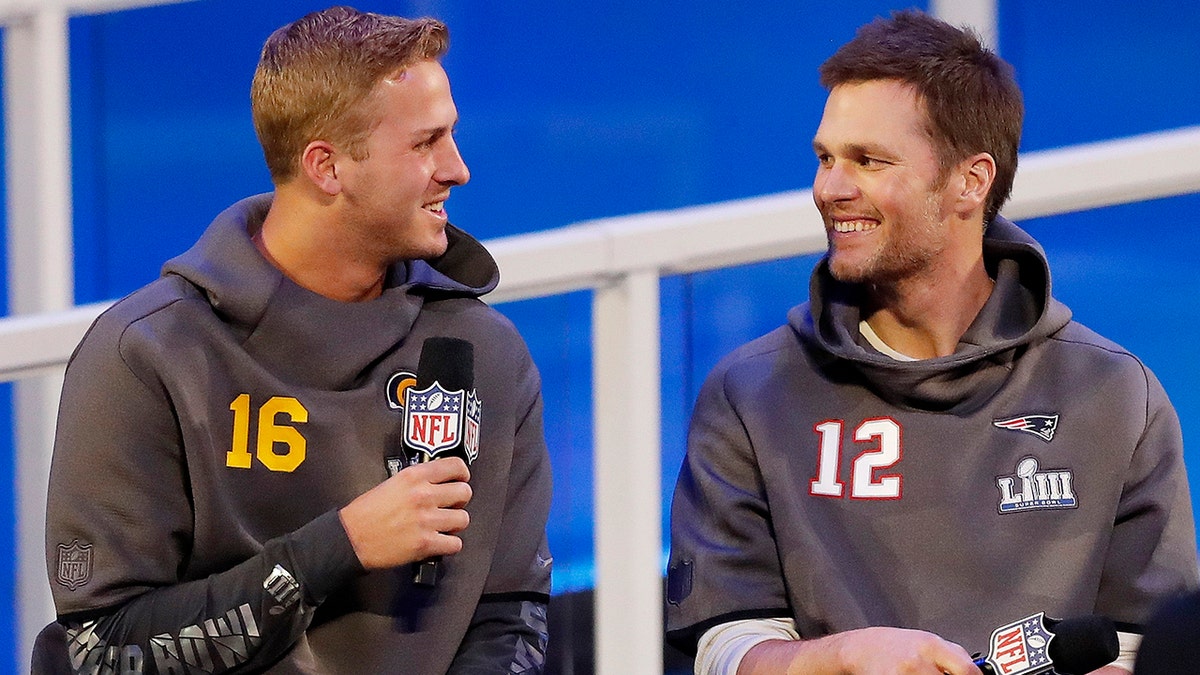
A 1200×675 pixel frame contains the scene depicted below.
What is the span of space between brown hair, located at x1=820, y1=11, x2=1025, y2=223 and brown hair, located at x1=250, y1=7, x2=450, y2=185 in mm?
650

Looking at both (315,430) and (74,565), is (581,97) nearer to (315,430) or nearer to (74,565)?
(315,430)

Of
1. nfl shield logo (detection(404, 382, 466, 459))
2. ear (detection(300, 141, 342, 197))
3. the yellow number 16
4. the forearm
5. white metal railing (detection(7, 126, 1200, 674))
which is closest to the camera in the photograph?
nfl shield logo (detection(404, 382, 466, 459))

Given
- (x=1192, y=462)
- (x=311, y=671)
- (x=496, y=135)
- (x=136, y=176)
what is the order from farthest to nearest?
(x=496, y=135), (x=136, y=176), (x=1192, y=462), (x=311, y=671)

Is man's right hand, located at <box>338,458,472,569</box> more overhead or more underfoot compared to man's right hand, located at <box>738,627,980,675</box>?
more overhead

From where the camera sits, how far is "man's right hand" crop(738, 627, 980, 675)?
8.20 feet

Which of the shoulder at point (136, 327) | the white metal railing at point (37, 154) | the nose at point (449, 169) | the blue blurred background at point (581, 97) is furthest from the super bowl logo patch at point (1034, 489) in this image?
the blue blurred background at point (581, 97)

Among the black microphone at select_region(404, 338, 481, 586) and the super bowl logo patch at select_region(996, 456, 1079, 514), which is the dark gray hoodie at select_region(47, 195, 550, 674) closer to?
the black microphone at select_region(404, 338, 481, 586)

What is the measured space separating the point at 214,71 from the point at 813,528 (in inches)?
252

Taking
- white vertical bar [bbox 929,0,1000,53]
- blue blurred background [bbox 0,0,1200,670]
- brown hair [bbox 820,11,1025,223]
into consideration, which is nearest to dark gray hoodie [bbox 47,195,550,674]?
brown hair [bbox 820,11,1025,223]

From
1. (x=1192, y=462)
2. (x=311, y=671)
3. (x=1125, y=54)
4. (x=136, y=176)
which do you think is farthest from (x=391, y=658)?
(x=1125, y=54)

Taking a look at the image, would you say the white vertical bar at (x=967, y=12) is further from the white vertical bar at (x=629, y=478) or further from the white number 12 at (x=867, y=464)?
the white number 12 at (x=867, y=464)

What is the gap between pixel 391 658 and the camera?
2.75 meters

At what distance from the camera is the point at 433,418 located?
2.46 m

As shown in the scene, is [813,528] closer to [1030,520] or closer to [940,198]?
[1030,520]
